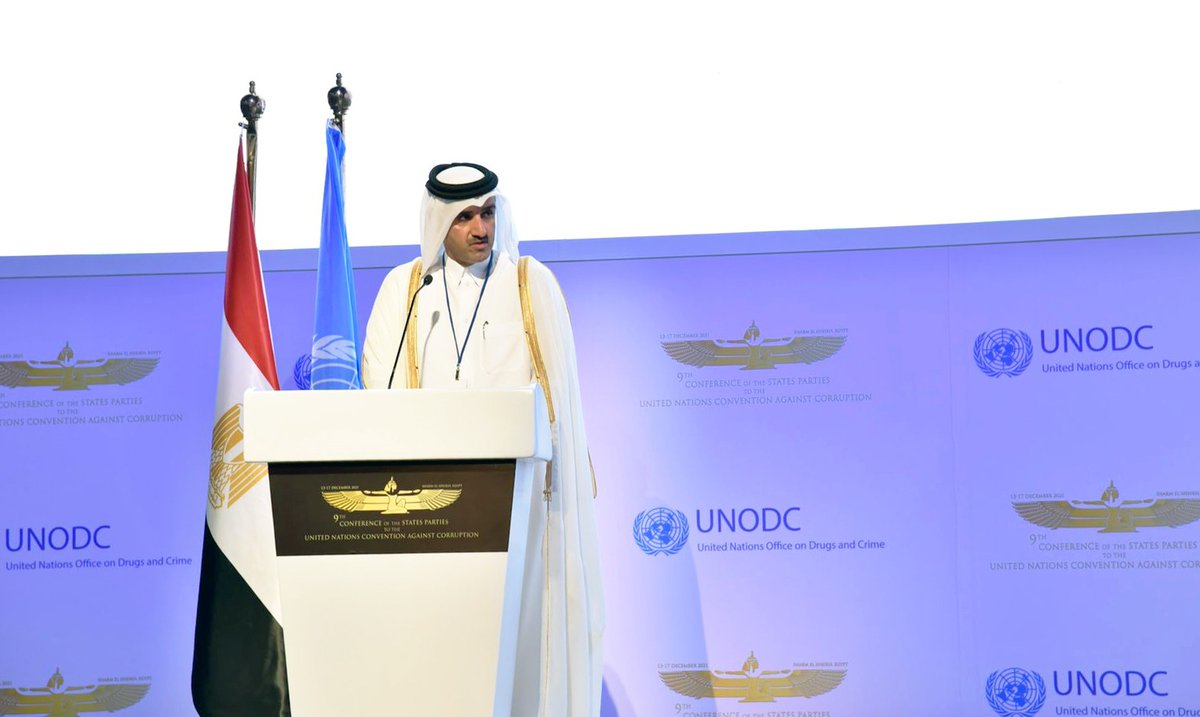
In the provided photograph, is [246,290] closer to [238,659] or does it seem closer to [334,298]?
[334,298]

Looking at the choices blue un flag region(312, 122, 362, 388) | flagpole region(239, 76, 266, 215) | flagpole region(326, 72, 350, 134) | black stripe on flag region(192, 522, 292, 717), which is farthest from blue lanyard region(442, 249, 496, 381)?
black stripe on flag region(192, 522, 292, 717)

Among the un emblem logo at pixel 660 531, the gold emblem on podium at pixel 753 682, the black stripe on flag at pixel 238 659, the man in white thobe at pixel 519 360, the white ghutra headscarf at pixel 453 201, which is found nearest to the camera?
the man in white thobe at pixel 519 360

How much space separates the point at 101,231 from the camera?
498 cm

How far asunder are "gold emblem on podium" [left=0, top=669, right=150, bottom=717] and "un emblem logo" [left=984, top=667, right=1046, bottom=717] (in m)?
2.93

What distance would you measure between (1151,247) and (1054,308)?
0.38 meters

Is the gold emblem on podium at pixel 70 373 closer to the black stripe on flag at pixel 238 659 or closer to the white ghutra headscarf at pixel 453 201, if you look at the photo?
the black stripe on flag at pixel 238 659

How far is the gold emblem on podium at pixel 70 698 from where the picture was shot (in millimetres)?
4539

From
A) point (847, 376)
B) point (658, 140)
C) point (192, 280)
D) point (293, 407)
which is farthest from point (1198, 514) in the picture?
point (192, 280)

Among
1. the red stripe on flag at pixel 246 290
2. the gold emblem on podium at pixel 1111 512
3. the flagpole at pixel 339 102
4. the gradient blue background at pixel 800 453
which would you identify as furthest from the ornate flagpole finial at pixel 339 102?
the gold emblem on podium at pixel 1111 512

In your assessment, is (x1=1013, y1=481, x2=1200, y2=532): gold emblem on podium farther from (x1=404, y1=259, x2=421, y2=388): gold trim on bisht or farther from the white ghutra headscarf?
(x1=404, y1=259, x2=421, y2=388): gold trim on bisht

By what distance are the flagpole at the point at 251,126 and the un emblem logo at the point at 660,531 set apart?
5.53 feet

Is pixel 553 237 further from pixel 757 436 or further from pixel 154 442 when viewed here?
pixel 154 442

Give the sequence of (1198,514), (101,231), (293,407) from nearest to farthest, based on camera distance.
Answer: (293,407), (1198,514), (101,231)

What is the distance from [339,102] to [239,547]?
135 centimetres
